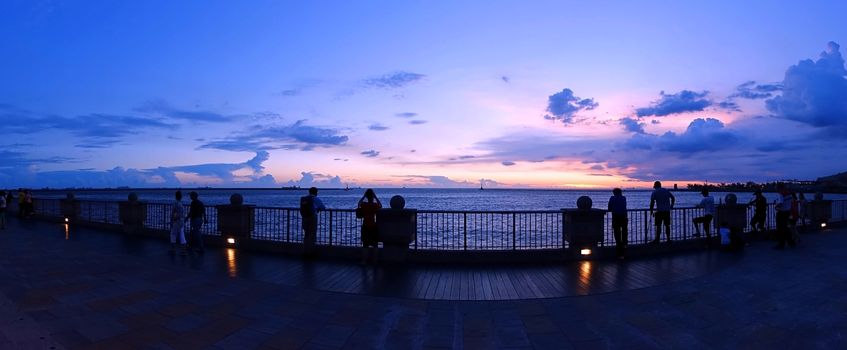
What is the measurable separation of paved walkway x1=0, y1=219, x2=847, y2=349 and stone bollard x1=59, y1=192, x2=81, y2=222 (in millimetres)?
10256

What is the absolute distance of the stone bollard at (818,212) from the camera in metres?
16.3

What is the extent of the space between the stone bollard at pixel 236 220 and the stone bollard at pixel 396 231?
3934mm

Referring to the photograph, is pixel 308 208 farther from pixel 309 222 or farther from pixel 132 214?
pixel 132 214

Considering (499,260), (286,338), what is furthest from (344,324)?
(499,260)

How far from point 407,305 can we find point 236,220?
699 cm

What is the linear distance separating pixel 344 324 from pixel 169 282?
3.95 metres

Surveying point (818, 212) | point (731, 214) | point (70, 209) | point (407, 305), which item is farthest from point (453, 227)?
point (70, 209)

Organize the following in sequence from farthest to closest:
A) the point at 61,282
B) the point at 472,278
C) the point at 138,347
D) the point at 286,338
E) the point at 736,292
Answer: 1. the point at 472,278
2. the point at 61,282
3. the point at 736,292
4. the point at 286,338
5. the point at 138,347

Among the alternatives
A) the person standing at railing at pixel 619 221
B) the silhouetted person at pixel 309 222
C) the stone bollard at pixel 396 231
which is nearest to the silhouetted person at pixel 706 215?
the person standing at railing at pixel 619 221

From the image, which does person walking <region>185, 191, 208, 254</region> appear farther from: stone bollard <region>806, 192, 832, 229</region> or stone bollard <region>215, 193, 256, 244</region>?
stone bollard <region>806, 192, 832, 229</region>

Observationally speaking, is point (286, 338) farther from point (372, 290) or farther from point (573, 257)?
point (573, 257)

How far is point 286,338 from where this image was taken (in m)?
4.88

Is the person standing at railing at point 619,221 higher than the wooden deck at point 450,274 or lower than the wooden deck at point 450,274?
higher

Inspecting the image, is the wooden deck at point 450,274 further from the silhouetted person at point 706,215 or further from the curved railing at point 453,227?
the silhouetted person at point 706,215
